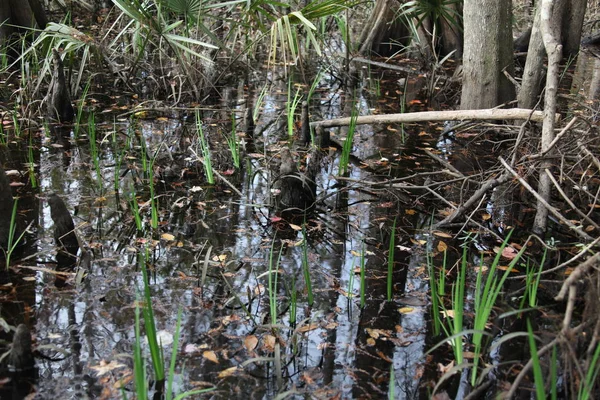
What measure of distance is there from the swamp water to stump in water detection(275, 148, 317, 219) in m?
0.09

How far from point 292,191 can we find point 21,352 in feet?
7.71

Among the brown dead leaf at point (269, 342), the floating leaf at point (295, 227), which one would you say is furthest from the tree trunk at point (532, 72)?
the brown dead leaf at point (269, 342)

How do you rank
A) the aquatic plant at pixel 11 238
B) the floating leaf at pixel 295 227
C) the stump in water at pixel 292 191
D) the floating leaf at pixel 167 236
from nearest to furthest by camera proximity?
the aquatic plant at pixel 11 238, the floating leaf at pixel 167 236, the floating leaf at pixel 295 227, the stump in water at pixel 292 191

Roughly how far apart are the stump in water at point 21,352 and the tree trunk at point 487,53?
5.18 metres

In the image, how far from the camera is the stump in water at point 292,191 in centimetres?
478

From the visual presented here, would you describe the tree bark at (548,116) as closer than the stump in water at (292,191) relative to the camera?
Yes

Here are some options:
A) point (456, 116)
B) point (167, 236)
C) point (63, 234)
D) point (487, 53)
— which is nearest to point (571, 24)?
point (487, 53)

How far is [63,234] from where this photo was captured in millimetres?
4117

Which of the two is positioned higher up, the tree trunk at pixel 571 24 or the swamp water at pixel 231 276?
the tree trunk at pixel 571 24

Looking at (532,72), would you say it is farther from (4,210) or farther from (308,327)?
(4,210)

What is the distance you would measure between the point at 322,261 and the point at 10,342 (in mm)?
1849

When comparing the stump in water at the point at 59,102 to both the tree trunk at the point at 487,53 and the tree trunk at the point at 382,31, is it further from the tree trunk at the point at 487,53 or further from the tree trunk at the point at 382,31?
the tree trunk at the point at 382,31

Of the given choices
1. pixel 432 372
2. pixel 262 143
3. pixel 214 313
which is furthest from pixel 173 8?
pixel 432 372

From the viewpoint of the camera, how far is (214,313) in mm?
3516
